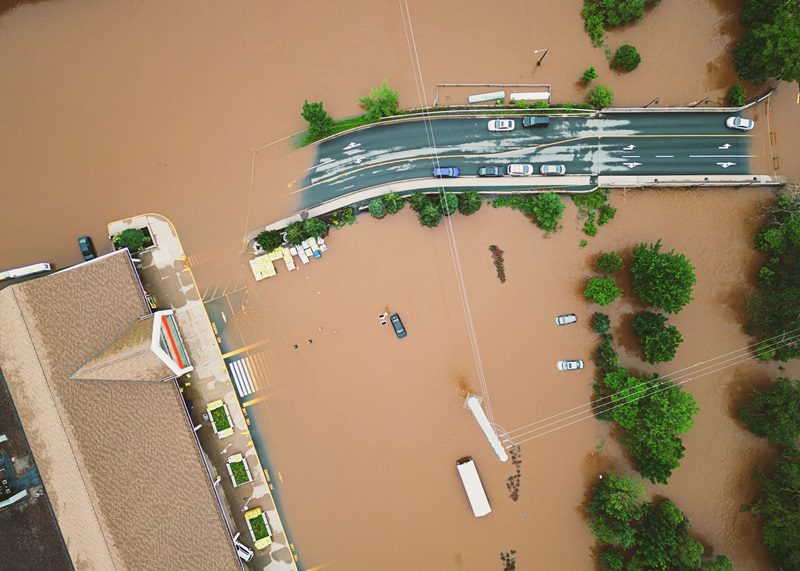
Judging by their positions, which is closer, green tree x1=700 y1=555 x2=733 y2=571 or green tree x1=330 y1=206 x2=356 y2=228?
green tree x1=700 y1=555 x2=733 y2=571

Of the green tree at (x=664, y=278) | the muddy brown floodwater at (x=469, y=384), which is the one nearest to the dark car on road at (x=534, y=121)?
the muddy brown floodwater at (x=469, y=384)

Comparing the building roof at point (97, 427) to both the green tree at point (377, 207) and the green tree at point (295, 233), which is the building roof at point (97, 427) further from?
the green tree at point (377, 207)

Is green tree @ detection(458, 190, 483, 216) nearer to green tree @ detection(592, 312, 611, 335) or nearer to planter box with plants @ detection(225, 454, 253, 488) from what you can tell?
green tree @ detection(592, 312, 611, 335)

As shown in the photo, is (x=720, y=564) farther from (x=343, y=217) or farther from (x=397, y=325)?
(x=343, y=217)

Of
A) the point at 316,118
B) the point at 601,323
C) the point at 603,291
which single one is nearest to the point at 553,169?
the point at 603,291

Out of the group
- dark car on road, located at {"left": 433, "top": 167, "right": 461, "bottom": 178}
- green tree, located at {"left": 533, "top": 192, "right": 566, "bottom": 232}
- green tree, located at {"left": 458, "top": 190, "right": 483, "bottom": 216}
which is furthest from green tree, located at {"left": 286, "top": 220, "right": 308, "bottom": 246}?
green tree, located at {"left": 533, "top": 192, "right": 566, "bottom": 232}

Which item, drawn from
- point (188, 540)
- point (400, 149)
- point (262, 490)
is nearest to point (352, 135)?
point (400, 149)
